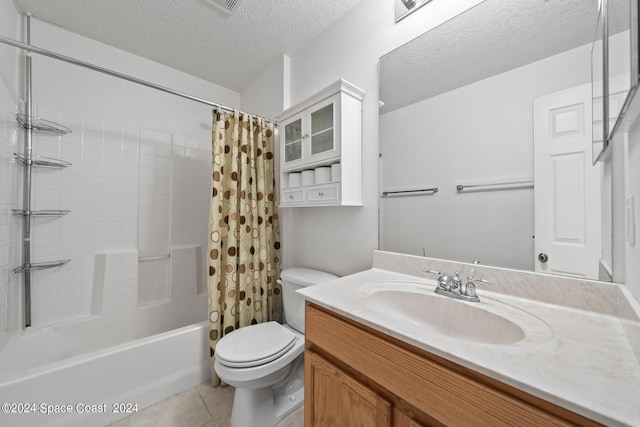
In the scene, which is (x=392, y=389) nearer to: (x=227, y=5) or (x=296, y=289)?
(x=296, y=289)

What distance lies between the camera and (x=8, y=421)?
100cm

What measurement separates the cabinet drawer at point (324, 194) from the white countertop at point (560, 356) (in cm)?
65

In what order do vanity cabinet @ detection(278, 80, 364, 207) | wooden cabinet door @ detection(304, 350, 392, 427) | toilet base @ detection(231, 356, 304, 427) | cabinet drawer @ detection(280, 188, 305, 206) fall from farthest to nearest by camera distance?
1. cabinet drawer @ detection(280, 188, 305, 206)
2. vanity cabinet @ detection(278, 80, 364, 207)
3. toilet base @ detection(231, 356, 304, 427)
4. wooden cabinet door @ detection(304, 350, 392, 427)

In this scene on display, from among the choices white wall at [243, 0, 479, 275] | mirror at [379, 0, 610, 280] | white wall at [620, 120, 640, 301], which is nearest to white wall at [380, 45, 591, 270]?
mirror at [379, 0, 610, 280]

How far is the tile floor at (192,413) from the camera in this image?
1.23m

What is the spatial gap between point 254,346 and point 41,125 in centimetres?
201

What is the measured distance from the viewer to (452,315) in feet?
2.76

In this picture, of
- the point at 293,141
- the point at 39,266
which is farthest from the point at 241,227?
the point at 39,266

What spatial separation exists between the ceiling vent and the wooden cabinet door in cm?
191

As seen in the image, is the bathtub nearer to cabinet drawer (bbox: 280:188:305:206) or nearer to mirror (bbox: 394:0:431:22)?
cabinet drawer (bbox: 280:188:305:206)

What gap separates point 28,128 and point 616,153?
9.43ft

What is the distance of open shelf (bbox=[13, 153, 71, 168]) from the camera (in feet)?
4.79

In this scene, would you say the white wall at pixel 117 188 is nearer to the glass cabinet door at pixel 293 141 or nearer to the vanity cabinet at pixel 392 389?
the glass cabinet door at pixel 293 141

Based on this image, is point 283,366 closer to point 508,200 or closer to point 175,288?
point 508,200
